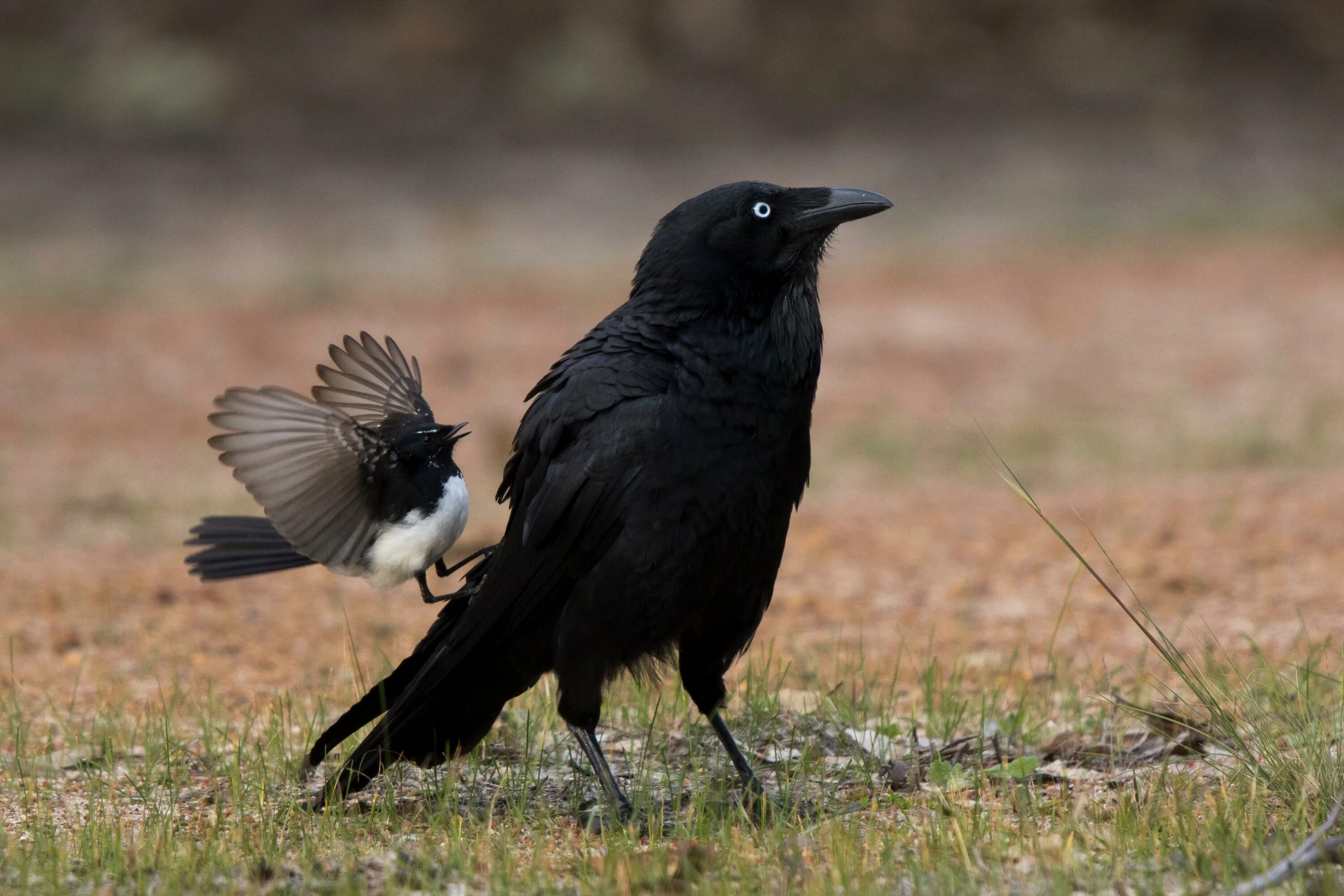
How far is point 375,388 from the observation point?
381 centimetres

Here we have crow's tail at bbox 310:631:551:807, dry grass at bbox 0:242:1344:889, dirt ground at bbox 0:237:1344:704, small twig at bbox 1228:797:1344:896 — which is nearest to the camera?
small twig at bbox 1228:797:1344:896

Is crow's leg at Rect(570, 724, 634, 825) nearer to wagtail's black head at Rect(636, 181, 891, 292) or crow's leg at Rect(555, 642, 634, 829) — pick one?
crow's leg at Rect(555, 642, 634, 829)

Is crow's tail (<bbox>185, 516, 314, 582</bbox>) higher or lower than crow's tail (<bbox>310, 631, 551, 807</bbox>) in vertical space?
higher

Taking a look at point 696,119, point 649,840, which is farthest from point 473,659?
point 696,119

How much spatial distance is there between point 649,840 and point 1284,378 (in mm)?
9749

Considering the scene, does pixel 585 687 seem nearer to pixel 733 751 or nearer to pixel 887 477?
pixel 733 751

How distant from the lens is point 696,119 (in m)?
20.0

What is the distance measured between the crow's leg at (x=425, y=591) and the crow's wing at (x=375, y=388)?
36cm

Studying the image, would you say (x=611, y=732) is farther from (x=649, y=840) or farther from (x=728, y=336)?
(x=728, y=336)

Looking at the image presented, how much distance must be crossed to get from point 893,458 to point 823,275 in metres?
4.66

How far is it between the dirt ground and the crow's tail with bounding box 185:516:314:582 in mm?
830

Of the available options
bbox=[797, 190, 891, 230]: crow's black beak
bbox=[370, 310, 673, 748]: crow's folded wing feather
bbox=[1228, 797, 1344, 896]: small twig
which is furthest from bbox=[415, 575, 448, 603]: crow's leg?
bbox=[1228, 797, 1344, 896]: small twig

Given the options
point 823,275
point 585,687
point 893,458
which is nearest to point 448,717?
point 585,687

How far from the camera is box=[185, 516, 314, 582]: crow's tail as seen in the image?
400 centimetres
